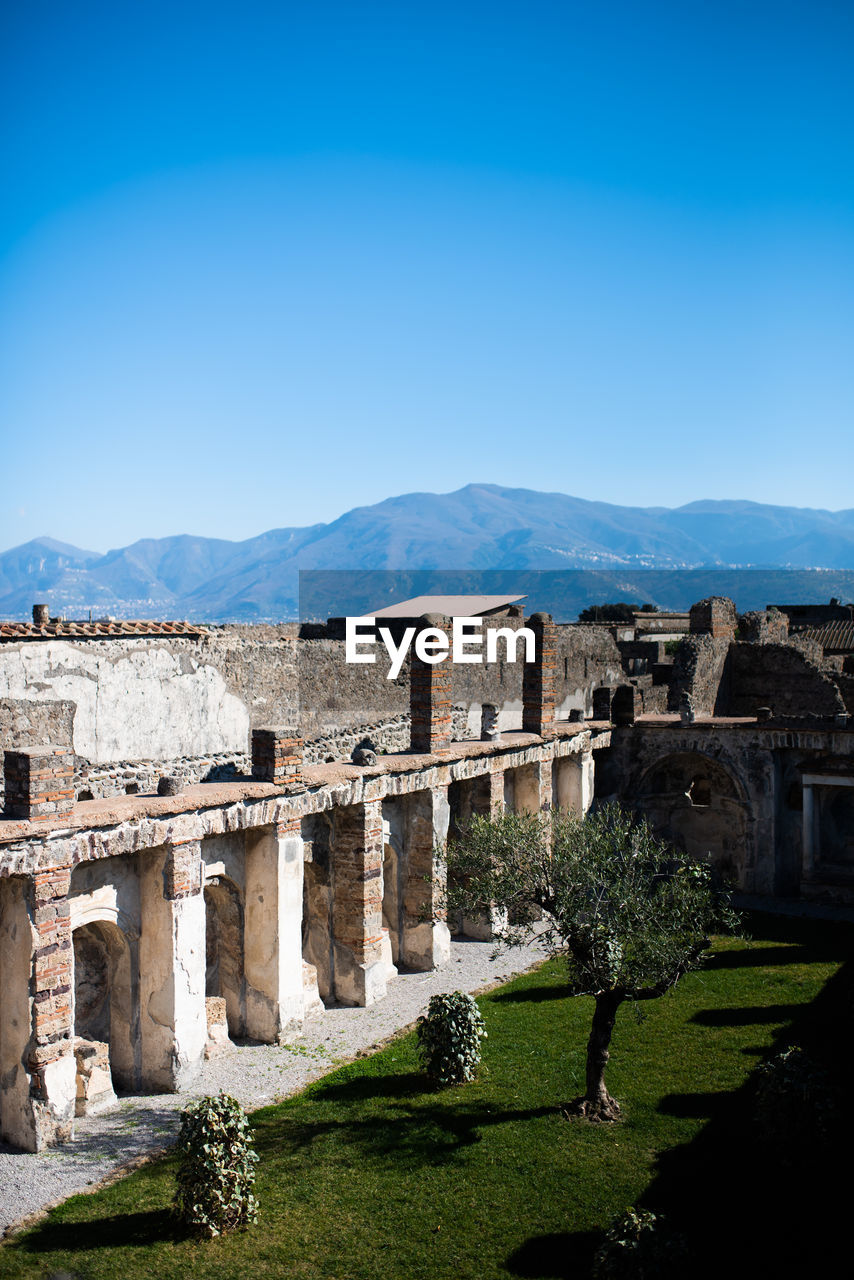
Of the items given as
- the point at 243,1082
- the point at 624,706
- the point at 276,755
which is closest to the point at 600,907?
the point at 276,755

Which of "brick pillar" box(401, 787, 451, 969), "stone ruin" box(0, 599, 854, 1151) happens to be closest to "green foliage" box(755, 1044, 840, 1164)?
"stone ruin" box(0, 599, 854, 1151)

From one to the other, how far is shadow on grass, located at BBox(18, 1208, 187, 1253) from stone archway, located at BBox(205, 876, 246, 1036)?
526cm

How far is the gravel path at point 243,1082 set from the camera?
12250 mm

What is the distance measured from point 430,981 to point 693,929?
7.13 meters

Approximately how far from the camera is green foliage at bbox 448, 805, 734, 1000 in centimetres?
1316

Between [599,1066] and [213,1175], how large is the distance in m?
4.99

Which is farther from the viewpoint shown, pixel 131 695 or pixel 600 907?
pixel 131 695

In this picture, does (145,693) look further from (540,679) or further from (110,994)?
(110,994)

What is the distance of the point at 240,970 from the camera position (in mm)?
16969

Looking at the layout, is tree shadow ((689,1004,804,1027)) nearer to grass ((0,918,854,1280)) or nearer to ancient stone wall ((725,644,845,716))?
grass ((0,918,854,1280))

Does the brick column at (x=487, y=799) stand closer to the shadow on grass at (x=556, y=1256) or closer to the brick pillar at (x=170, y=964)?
the brick pillar at (x=170, y=964)

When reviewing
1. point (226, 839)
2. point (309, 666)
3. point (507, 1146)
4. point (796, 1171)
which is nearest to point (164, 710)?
point (309, 666)

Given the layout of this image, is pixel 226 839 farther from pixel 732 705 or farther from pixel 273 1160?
pixel 732 705

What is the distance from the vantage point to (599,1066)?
13781 millimetres
